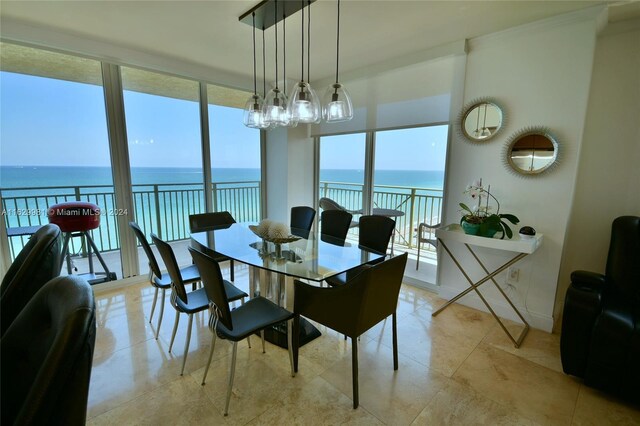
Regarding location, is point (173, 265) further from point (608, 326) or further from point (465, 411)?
point (608, 326)

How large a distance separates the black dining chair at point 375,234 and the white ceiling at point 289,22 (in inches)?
64.3

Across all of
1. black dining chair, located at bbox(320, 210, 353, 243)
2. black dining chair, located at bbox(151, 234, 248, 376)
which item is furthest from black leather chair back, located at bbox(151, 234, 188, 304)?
black dining chair, located at bbox(320, 210, 353, 243)

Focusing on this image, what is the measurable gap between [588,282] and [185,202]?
182 inches

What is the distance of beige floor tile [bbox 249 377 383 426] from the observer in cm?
156

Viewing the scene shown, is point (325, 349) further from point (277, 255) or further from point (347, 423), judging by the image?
point (277, 255)

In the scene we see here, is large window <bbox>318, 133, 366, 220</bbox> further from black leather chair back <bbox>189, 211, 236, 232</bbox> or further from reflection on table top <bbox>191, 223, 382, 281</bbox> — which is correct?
black leather chair back <bbox>189, 211, 236, 232</bbox>

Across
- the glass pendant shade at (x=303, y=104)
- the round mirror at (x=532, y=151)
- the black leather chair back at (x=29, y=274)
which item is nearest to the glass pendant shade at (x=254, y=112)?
the glass pendant shade at (x=303, y=104)

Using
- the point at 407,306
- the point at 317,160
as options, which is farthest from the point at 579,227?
the point at 317,160

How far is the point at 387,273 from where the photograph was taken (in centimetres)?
166

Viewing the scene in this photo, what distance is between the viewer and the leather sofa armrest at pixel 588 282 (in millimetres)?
1790

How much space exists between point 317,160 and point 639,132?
332 centimetres

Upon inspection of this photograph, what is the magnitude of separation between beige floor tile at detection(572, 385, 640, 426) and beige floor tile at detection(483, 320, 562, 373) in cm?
23

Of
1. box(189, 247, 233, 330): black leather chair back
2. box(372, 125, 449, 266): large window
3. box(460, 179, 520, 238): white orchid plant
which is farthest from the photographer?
box(372, 125, 449, 266): large window

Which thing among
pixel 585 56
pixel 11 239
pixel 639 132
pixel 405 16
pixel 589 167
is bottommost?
pixel 11 239
